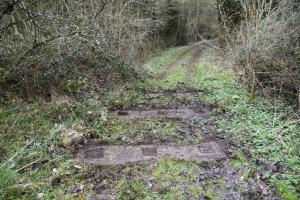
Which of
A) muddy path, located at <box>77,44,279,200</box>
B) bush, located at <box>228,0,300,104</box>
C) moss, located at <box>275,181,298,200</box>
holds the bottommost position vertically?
moss, located at <box>275,181,298,200</box>

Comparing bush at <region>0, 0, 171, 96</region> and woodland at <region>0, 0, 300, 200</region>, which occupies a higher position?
bush at <region>0, 0, 171, 96</region>

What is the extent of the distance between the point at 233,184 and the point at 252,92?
3.51 meters

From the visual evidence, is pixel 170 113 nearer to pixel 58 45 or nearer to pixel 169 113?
pixel 169 113

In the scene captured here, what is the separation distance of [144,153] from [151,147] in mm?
226

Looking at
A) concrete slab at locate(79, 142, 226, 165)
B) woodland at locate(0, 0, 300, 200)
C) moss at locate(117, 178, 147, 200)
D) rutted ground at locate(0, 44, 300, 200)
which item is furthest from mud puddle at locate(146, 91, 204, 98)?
moss at locate(117, 178, 147, 200)

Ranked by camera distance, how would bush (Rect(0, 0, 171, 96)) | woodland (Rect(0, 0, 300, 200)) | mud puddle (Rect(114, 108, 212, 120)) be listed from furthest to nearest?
1. mud puddle (Rect(114, 108, 212, 120))
2. bush (Rect(0, 0, 171, 96))
3. woodland (Rect(0, 0, 300, 200))

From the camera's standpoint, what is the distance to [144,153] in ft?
14.6

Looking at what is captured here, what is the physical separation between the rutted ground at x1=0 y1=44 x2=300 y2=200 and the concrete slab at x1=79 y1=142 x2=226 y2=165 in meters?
0.02

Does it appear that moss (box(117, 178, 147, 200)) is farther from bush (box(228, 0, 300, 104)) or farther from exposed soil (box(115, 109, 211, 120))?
bush (box(228, 0, 300, 104))

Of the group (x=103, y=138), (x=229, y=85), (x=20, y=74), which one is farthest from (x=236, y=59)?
(x=20, y=74)

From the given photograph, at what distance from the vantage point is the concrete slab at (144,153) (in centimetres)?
424

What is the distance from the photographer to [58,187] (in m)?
3.61

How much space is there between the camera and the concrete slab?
4242mm

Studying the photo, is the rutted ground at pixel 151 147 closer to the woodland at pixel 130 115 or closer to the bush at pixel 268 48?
the woodland at pixel 130 115
